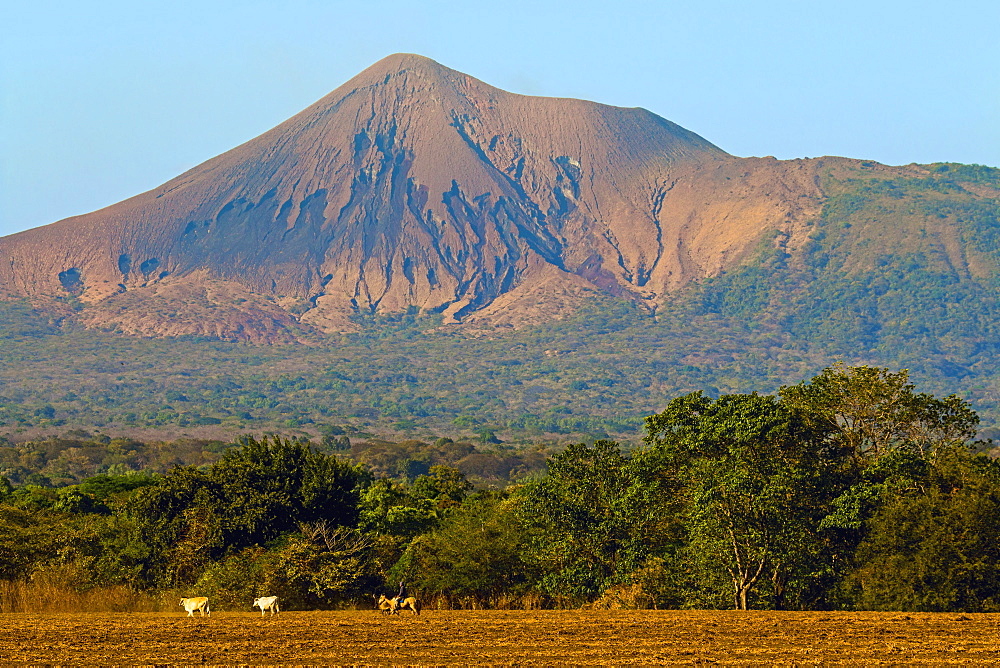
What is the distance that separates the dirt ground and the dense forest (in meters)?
4.40

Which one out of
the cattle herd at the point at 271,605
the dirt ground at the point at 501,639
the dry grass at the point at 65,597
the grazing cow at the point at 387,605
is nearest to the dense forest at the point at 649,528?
the dry grass at the point at 65,597

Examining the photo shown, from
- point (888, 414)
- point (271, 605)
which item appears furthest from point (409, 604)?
point (888, 414)

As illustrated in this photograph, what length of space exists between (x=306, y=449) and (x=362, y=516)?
209 inches

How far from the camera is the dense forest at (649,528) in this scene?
43.4 m

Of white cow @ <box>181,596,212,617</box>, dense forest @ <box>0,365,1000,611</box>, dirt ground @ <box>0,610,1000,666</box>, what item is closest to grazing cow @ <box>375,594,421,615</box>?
dirt ground @ <box>0,610,1000,666</box>

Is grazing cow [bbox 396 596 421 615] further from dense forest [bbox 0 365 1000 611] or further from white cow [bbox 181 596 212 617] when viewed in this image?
white cow [bbox 181 596 212 617]

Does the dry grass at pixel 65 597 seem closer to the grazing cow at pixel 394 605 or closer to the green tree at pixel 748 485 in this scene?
the grazing cow at pixel 394 605

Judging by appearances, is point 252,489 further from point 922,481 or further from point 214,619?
point 922,481

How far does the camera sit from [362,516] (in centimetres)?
5747

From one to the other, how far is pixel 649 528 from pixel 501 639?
49.8 feet

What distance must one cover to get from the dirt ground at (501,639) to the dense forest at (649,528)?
173 inches

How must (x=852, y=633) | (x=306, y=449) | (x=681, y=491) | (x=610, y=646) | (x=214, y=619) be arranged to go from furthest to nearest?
(x=306, y=449), (x=681, y=491), (x=214, y=619), (x=852, y=633), (x=610, y=646)

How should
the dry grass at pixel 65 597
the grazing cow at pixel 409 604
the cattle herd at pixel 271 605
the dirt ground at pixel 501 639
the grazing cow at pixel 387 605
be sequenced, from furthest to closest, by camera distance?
1. the dry grass at pixel 65 597
2. the grazing cow at pixel 387 605
3. the grazing cow at pixel 409 604
4. the cattle herd at pixel 271 605
5. the dirt ground at pixel 501 639

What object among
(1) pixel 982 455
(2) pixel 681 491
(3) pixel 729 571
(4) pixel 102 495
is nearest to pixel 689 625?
(3) pixel 729 571
